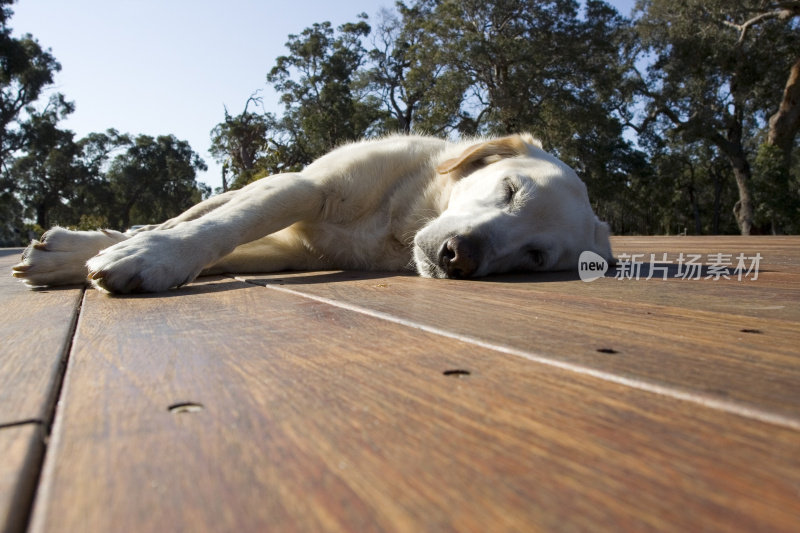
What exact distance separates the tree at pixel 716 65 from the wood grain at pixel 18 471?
2289 centimetres

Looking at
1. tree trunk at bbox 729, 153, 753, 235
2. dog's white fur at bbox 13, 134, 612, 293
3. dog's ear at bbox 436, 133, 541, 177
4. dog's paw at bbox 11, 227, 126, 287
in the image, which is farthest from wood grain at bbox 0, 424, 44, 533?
tree trunk at bbox 729, 153, 753, 235

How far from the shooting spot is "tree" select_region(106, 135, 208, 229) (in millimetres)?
44500

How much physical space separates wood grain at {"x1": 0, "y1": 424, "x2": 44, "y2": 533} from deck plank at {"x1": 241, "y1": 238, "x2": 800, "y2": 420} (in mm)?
675

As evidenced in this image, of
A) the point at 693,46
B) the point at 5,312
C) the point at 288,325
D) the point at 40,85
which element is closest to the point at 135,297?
the point at 5,312

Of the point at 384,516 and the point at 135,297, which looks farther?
the point at 135,297

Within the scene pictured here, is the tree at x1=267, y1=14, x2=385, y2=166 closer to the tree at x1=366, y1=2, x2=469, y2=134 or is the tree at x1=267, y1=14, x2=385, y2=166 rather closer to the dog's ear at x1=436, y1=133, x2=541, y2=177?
the tree at x1=366, y1=2, x2=469, y2=134

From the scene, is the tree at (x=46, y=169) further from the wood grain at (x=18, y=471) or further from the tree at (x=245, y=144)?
the wood grain at (x=18, y=471)

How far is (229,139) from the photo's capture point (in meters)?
30.5

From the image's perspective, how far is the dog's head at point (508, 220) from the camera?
8.43 ft

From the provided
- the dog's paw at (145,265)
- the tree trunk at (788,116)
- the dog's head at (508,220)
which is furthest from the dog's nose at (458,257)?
the tree trunk at (788,116)

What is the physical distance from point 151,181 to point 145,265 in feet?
158

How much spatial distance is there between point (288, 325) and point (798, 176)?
41.5 meters

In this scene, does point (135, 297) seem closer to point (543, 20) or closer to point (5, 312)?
point (5, 312)

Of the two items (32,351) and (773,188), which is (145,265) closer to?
(32,351)
